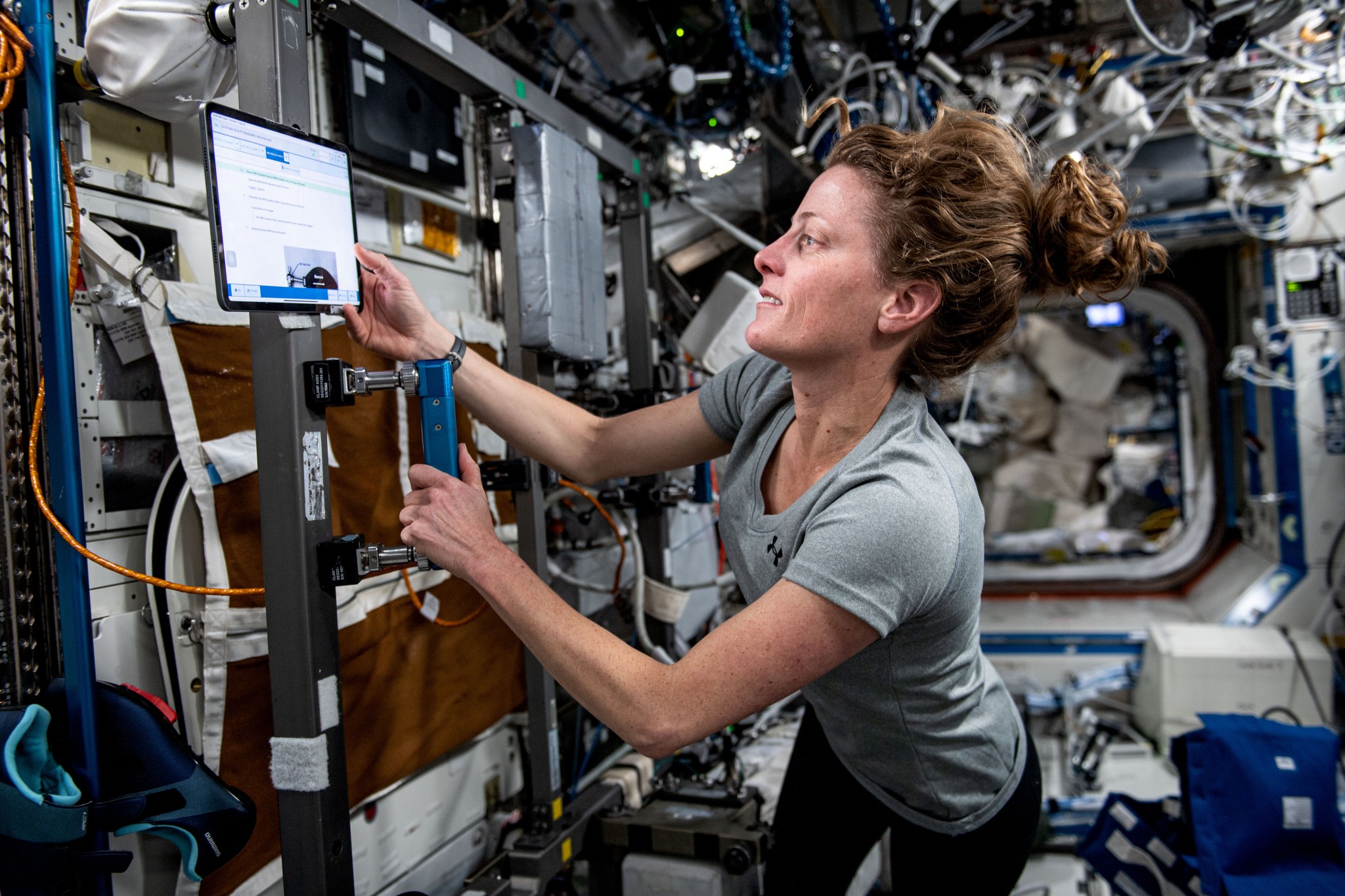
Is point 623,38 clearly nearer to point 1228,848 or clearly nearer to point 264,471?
point 264,471

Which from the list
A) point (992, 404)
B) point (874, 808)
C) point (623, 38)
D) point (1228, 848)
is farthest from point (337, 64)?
point (992, 404)

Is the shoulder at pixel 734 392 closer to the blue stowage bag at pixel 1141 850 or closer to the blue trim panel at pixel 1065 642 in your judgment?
the blue stowage bag at pixel 1141 850

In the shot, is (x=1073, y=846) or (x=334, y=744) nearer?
(x=334, y=744)

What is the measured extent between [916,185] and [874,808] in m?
1.22

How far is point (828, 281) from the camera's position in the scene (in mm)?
1390

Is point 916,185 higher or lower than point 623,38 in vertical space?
lower

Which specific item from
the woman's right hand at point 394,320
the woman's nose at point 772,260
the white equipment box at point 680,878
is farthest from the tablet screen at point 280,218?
the white equipment box at point 680,878

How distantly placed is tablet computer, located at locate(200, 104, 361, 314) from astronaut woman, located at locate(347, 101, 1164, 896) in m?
0.14

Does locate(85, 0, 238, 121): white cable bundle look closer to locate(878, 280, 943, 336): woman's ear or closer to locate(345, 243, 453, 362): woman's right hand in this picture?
locate(345, 243, 453, 362): woman's right hand

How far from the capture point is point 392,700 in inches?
83.9

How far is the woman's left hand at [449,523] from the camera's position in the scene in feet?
4.09

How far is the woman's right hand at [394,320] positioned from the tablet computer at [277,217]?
122mm

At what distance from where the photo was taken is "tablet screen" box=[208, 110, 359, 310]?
1179 millimetres

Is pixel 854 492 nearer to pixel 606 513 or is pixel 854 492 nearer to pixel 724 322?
pixel 606 513
